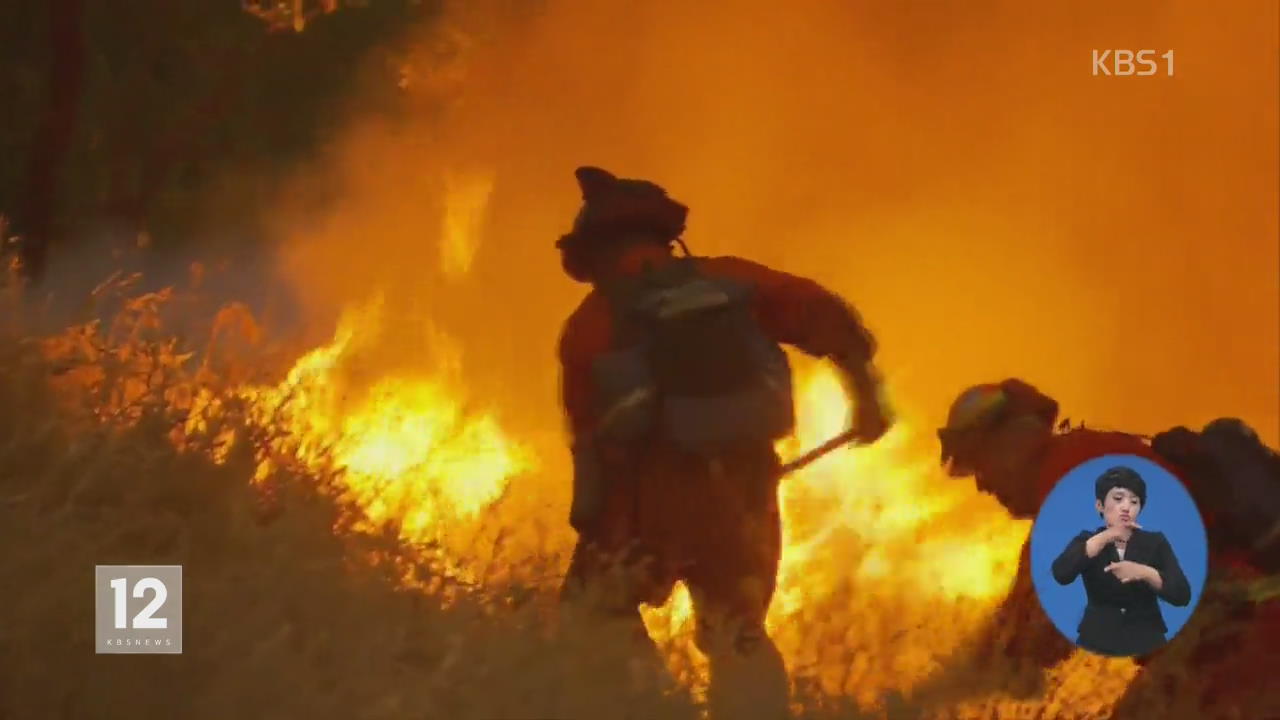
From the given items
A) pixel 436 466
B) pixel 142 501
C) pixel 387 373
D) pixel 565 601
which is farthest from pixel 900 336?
pixel 142 501

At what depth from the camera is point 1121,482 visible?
3.42 metres

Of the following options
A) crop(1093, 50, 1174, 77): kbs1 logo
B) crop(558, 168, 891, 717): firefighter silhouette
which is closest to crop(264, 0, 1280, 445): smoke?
crop(1093, 50, 1174, 77): kbs1 logo

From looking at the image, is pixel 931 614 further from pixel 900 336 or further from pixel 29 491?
pixel 900 336

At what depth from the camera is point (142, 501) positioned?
3.13m

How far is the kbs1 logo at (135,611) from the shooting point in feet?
8.98

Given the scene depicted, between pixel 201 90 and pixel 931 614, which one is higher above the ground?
pixel 201 90

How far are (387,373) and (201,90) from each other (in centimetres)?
153

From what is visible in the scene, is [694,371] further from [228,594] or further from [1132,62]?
[1132,62]

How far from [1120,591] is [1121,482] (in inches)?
10.5

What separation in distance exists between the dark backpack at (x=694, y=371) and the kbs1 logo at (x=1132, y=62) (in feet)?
8.49

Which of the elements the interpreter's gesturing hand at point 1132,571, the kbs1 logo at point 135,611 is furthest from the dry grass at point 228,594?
the interpreter's gesturing hand at point 1132,571

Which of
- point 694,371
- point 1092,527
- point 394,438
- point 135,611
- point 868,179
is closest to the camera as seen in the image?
point 135,611

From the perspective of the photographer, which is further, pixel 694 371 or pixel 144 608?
pixel 694 371

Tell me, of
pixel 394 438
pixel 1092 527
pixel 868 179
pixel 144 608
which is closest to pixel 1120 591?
pixel 1092 527
